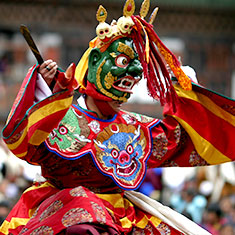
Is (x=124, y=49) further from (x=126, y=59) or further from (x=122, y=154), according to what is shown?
(x=122, y=154)

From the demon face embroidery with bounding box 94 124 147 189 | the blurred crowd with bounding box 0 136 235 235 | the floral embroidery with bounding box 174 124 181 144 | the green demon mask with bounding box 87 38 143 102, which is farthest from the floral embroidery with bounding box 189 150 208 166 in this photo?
the blurred crowd with bounding box 0 136 235 235

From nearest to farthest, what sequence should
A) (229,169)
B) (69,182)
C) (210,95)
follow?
(69,182), (210,95), (229,169)

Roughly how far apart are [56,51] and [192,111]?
9.86 meters

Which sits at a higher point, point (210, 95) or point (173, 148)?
point (210, 95)

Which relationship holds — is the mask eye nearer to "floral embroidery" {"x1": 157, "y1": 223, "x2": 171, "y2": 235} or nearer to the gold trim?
the gold trim

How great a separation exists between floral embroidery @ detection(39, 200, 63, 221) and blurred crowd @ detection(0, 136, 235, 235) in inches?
95.0

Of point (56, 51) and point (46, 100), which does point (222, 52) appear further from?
point (46, 100)

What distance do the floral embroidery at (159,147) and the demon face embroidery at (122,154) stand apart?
0.09m

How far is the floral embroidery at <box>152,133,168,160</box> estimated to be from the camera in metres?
4.47

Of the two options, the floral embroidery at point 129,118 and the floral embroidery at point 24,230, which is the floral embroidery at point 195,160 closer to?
the floral embroidery at point 129,118

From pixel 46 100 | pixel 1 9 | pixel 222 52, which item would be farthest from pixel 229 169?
pixel 46 100

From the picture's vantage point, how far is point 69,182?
418 cm

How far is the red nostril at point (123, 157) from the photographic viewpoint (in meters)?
4.24

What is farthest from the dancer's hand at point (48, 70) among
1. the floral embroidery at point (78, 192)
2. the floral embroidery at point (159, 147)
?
the floral embroidery at point (159, 147)
